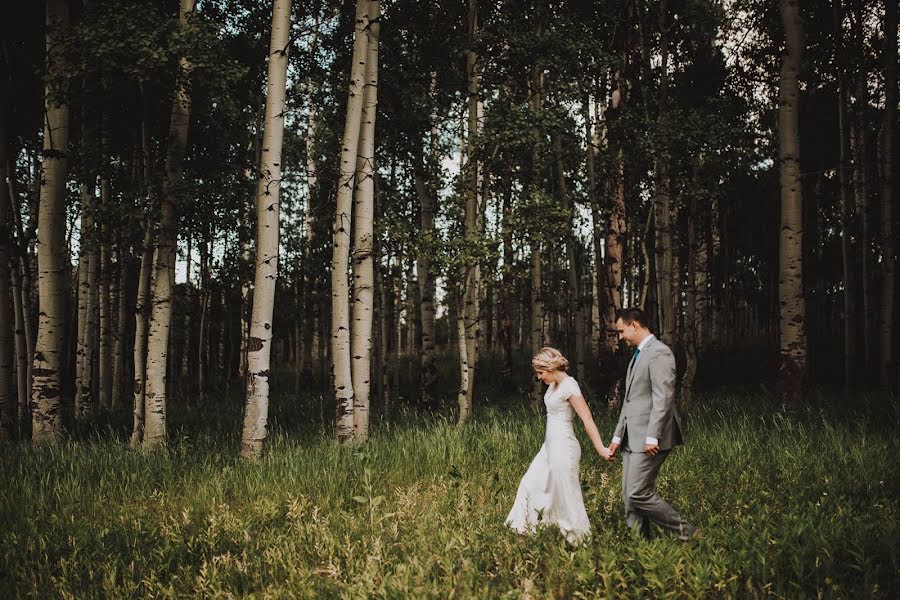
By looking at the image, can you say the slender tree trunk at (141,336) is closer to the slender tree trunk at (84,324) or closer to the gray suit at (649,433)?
the slender tree trunk at (84,324)

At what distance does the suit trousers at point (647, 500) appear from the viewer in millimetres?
4477

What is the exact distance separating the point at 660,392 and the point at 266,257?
17.7 ft

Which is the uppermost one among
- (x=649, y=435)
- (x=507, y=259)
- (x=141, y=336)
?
(x=507, y=259)

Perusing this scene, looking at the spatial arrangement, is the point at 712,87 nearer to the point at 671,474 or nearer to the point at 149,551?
the point at 671,474

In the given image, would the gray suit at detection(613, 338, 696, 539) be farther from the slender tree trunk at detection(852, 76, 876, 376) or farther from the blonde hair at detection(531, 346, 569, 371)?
the slender tree trunk at detection(852, 76, 876, 376)

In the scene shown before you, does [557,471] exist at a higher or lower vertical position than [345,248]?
lower

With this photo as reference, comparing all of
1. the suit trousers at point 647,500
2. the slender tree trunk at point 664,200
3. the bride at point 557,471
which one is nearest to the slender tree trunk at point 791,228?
the slender tree trunk at point 664,200

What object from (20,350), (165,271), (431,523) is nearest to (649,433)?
(431,523)

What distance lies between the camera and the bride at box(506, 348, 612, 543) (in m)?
4.94

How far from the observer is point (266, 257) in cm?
779

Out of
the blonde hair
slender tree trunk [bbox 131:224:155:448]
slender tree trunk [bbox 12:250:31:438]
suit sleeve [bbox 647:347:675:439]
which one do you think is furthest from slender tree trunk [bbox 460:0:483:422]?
slender tree trunk [bbox 12:250:31:438]

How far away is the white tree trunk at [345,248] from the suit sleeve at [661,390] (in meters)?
4.86

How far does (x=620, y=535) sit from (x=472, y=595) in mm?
1687

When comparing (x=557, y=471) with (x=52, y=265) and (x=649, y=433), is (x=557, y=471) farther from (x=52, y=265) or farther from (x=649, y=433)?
(x=52, y=265)
